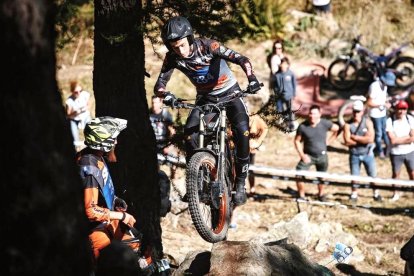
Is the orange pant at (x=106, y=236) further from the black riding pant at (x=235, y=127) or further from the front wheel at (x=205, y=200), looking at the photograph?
the black riding pant at (x=235, y=127)

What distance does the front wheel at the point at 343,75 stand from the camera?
19.5 metres

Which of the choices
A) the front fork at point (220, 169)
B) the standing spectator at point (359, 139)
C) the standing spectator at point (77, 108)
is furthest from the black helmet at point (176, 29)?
the standing spectator at point (77, 108)

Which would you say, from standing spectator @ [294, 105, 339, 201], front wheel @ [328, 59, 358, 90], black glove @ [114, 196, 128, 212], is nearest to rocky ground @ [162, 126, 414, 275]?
standing spectator @ [294, 105, 339, 201]

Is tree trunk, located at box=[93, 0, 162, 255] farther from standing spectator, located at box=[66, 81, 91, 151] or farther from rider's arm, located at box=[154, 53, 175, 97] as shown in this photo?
standing spectator, located at box=[66, 81, 91, 151]

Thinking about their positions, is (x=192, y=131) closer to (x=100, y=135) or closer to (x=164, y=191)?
(x=164, y=191)

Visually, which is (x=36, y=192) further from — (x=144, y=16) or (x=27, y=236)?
(x=144, y=16)

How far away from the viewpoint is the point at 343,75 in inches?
776

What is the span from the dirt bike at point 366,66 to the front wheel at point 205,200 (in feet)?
40.2

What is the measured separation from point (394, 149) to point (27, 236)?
1039cm

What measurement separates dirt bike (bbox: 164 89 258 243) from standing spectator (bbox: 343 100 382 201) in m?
5.42

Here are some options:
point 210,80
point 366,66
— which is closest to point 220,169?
point 210,80

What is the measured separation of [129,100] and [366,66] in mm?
12623

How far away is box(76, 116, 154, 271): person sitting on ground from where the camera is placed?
583cm

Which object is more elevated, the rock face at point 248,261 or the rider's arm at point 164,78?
the rider's arm at point 164,78
